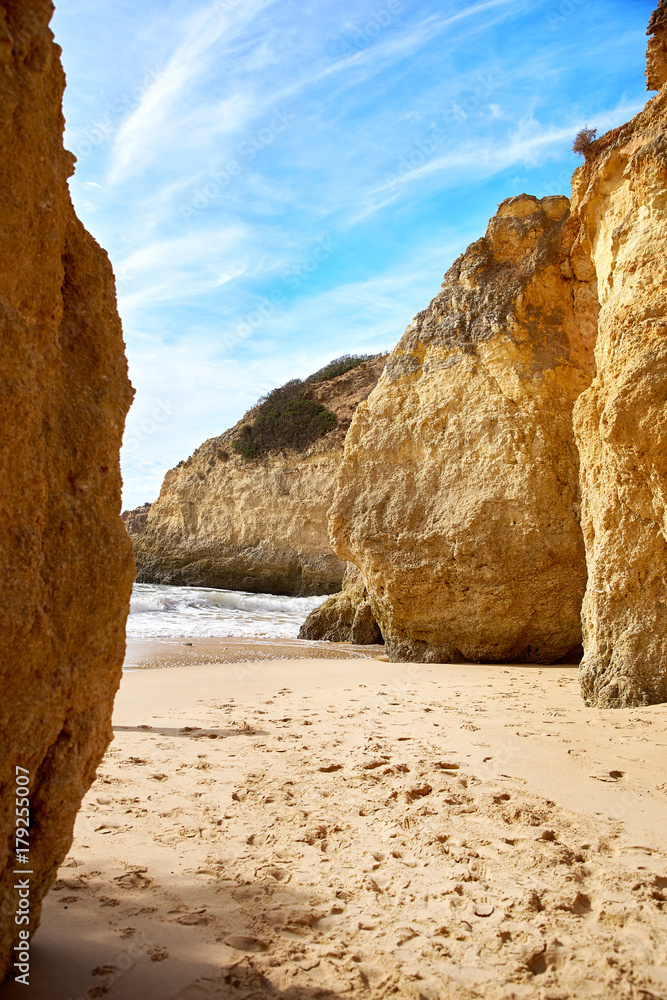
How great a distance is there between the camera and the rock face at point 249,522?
2381 centimetres

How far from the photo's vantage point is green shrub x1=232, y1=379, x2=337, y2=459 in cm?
2600

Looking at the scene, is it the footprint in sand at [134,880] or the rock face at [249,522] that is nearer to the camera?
the footprint in sand at [134,880]

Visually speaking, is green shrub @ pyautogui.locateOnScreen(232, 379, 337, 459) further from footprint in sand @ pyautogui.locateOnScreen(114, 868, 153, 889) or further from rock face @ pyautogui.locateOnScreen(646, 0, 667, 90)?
footprint in sand @ pyautogui.locateOnScreen(114, 868, 153, 889)

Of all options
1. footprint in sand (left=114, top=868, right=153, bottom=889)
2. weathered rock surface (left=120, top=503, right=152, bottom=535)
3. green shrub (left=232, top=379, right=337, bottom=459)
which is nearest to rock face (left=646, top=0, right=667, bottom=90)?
footprint in sand (left=114, top=868, right=153, bottom=889)

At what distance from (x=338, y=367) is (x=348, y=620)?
20939 millimetres

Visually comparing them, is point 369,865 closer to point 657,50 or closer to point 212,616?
point 657,50

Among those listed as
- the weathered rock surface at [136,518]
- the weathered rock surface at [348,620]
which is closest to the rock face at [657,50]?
the weathered rock surface at [348,620]

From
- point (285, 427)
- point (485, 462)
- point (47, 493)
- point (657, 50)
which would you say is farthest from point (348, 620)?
point (285, 427)

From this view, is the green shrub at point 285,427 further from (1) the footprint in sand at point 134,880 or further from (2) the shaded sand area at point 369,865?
(1) the footprint in sand at point 134,880

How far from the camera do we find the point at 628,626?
4785 mm

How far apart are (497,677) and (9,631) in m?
5.94

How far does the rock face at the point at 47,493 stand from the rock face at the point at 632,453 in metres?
3.73

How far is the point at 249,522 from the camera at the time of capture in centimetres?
2483

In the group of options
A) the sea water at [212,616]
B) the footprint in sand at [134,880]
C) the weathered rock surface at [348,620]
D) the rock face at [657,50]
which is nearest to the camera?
the footprint in sand at [134,880]
